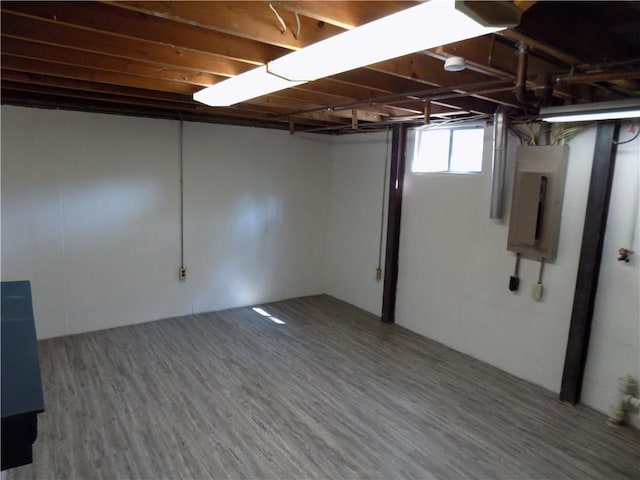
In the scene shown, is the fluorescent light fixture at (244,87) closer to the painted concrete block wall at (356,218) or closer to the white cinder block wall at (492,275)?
the white cinder block wall at (492,275)

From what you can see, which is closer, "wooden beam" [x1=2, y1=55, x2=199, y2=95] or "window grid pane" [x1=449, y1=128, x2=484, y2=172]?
"wooden beam" [x1=2, y1=55, x2=199, y2=95]

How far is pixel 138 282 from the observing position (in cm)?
482

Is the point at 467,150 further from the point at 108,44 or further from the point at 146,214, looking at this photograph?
the point at 146,214

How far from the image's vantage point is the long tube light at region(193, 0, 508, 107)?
1378mm

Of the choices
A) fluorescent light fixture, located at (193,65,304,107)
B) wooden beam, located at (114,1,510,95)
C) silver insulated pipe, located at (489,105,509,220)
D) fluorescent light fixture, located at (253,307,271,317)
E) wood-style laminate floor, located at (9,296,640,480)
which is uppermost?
wooden beam, located at (114,1,510,95)

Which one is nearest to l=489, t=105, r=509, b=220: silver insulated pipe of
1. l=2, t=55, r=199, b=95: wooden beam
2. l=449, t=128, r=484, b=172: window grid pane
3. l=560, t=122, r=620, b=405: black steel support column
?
l=449, t=128, r=484, b=172: window grid pane

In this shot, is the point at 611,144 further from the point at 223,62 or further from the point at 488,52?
the point at 223,62

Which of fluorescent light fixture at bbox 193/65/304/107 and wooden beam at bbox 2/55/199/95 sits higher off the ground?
wooden beam at bbox 2/55/199/95

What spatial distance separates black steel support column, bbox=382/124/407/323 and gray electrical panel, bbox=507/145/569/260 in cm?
142

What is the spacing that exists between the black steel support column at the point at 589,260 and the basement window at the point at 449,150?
113 centimetres

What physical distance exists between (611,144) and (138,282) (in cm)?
476

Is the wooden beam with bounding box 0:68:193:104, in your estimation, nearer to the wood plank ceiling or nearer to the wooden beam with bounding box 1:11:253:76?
the wood plank ceiling

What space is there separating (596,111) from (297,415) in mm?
2896

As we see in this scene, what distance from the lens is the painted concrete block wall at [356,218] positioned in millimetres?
5406
